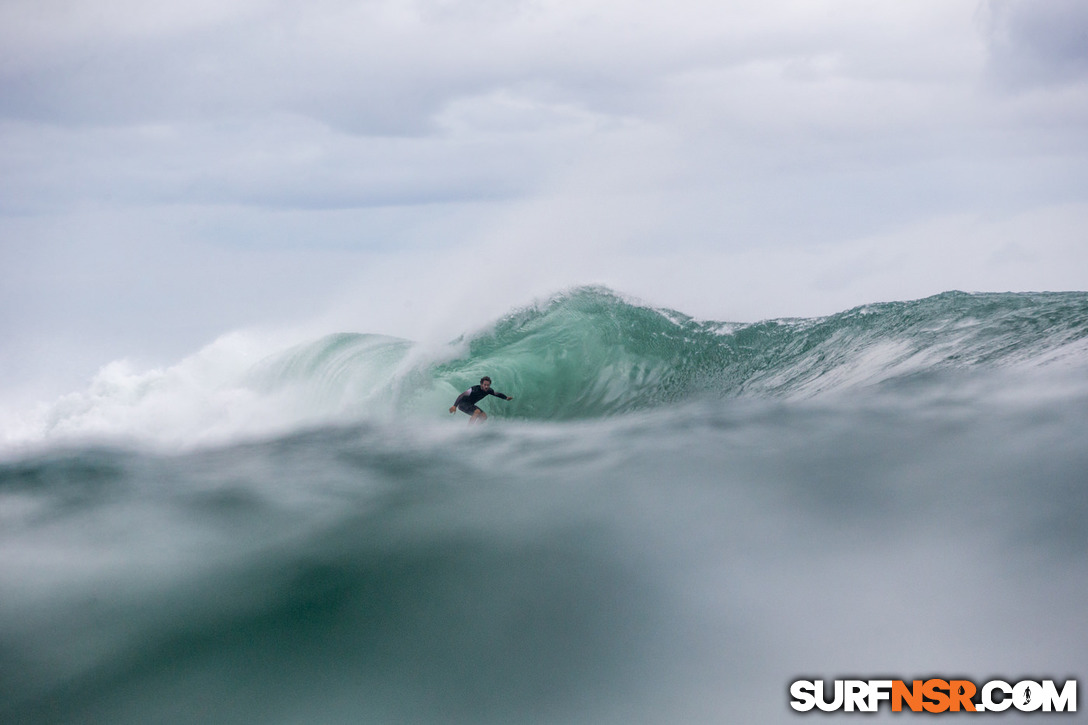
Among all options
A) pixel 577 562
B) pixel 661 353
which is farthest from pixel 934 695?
pixel 661 353

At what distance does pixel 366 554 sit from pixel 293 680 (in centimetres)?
155

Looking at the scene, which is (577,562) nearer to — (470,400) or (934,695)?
(934,695)

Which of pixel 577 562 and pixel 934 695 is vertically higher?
pixel 577 562

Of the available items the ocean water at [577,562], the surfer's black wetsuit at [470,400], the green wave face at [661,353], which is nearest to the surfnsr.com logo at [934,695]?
the ocean water at [577,562]

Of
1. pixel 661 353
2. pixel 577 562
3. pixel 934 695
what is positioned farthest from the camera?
pixel 661 353

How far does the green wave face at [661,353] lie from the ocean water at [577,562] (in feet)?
4.16

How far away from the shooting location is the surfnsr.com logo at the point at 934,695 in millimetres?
4945

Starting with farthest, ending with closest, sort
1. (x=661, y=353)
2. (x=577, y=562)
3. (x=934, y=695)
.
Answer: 1. (x=661, y=353)
2. (x=577, y=562)
3. (x=934, y=695)

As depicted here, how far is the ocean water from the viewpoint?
555cm

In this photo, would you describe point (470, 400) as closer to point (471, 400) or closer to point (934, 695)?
point (471, 400)

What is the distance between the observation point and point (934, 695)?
16.7 ft

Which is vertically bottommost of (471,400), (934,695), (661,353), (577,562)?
(934,695)

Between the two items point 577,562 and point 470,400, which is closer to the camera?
point 577,562

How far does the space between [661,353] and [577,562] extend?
9.70m
